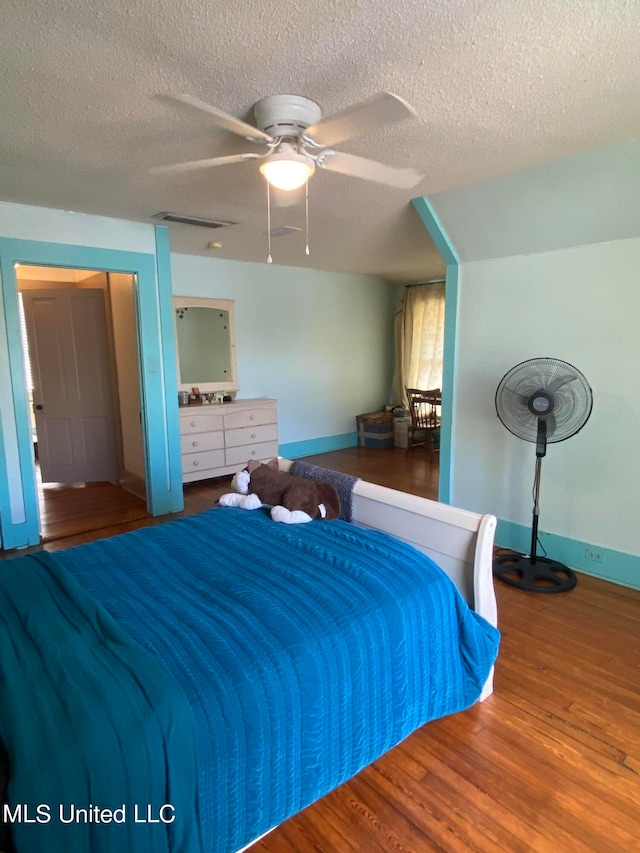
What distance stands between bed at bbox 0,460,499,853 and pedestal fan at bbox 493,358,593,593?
1.16m

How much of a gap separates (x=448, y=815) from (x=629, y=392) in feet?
7.73

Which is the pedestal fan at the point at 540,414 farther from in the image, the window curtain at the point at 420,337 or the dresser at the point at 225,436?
the window curtain at the point at 420,337

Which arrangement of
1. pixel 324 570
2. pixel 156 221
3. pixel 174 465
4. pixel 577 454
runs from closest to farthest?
pixel 324 570, pixel 577 454, pixel 156 221, pixel 174 465

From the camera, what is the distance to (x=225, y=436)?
16.4ft

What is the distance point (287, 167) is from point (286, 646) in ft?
5.55

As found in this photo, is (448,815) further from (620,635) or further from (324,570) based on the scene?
(620,635)

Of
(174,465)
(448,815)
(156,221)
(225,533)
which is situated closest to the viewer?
(448,815)

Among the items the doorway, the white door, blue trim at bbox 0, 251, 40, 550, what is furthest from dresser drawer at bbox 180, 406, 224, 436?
blue trim at bbox 0, 251, 40, 550

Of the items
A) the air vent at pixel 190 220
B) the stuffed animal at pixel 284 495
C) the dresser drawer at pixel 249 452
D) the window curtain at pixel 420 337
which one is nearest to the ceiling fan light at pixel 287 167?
the stuffed animal at pixel 284 495

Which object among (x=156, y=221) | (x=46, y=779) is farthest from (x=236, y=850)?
(x=156, y=221)

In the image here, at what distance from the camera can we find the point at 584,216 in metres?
2.72

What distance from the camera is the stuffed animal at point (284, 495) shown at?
2.35 metres

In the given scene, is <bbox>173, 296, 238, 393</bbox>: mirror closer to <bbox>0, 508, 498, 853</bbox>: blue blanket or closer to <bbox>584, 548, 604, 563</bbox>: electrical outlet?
<bbox>0, 508, 498, 853</bbox>: blue blanket

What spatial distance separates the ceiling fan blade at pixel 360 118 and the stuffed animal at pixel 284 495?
1520 mm
